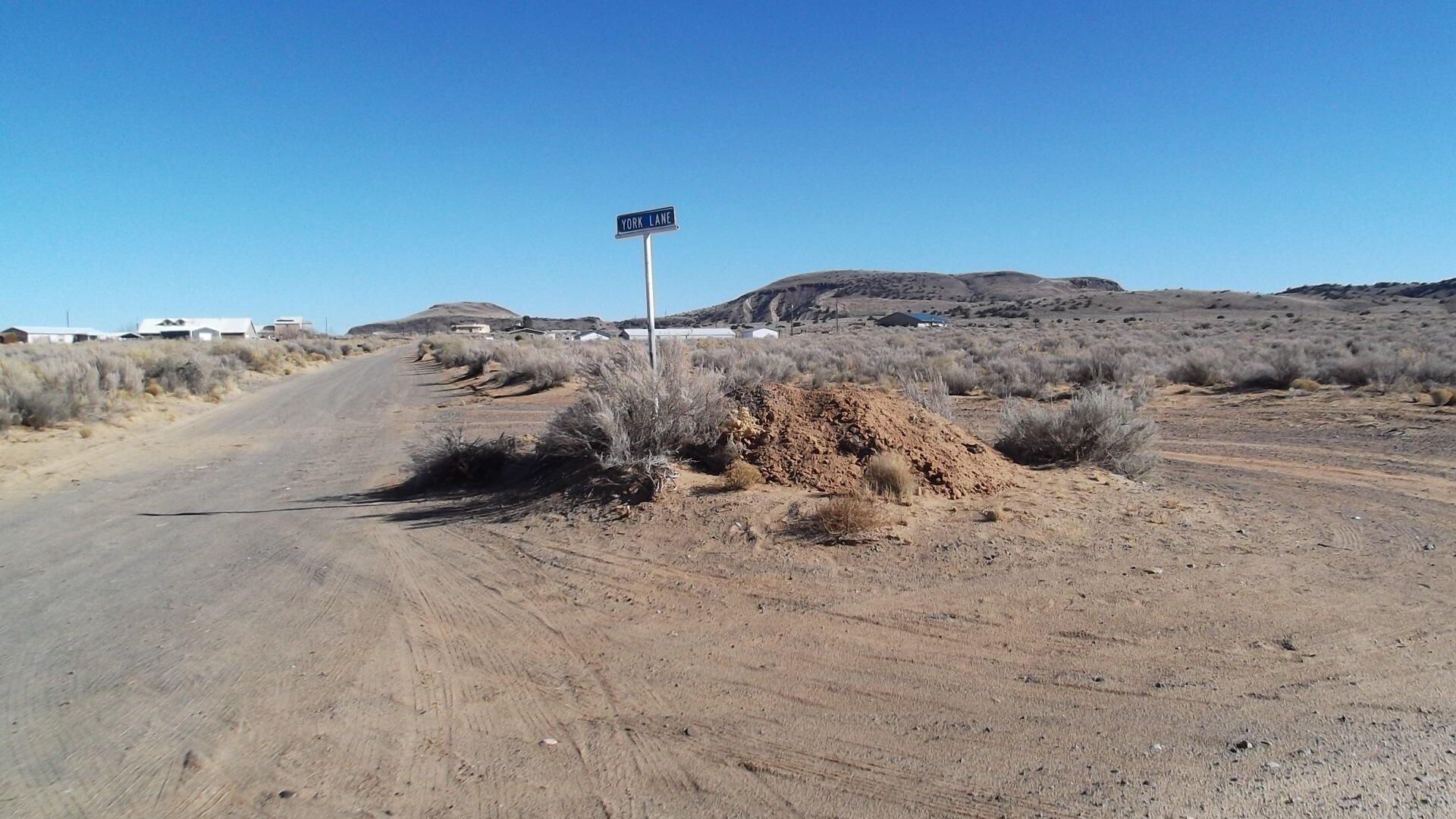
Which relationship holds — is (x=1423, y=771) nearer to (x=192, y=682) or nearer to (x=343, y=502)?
(x=192, y=682)

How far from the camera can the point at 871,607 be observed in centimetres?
582

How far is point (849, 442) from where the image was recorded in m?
9.14

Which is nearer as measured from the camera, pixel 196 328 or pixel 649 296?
pixel 649 296

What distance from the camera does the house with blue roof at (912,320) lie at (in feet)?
272

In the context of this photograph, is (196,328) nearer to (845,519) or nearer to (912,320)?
(912,320)

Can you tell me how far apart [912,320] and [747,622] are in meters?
85.1

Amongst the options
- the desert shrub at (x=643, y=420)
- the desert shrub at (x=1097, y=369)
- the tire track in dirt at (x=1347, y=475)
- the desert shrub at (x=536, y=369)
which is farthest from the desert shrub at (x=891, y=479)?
the desert shrub at (x=536, y=369)

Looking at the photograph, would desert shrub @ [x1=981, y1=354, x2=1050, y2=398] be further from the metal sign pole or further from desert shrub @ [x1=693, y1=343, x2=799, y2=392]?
the metal sign pole

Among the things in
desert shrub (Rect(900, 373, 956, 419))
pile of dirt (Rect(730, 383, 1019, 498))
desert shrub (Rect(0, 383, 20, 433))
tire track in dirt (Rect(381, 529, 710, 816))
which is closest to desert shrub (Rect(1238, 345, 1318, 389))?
desert shrub (Rect(900, 373, 956, 419))

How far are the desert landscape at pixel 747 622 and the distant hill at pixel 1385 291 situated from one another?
88.3 metres

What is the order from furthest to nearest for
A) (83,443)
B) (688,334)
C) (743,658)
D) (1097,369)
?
1. (688,334)
2. (1097,369)
3. (83,443)
4. (743,658)

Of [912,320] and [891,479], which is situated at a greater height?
[912,320]

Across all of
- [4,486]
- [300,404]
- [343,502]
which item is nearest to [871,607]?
[343,502]

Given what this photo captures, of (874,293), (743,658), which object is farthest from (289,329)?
(743,658)
